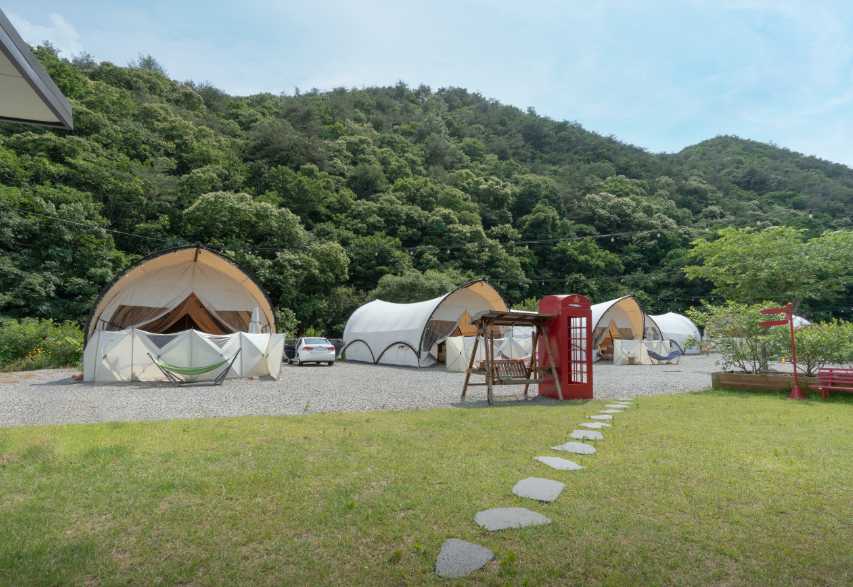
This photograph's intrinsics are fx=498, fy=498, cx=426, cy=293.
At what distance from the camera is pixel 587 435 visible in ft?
18.7

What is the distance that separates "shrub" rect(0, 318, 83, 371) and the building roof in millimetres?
15781

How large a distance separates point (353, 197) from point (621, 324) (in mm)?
21633

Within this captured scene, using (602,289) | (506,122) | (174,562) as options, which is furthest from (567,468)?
(506,122)

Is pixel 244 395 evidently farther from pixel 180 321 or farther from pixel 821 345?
pixel 821 345

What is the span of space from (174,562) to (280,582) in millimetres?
643

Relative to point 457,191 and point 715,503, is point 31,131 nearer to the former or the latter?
point 457,191

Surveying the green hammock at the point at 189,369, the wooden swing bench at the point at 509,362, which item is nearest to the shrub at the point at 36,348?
the green hammock at the point at 189,369

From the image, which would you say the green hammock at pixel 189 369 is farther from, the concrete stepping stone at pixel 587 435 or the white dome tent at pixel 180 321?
the concrete stepping stone at pixel 587 435

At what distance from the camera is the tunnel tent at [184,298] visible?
1410 centimetres

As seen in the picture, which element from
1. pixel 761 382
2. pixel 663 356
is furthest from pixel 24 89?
pixel 663 356

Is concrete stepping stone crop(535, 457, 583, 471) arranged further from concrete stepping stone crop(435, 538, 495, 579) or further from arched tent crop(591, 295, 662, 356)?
arched tent crop(591, 295, 662, 356)

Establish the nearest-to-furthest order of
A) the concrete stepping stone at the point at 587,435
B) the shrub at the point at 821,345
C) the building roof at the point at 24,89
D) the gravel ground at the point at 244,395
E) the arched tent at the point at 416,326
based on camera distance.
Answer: the building roof at the point at 24,89 < the concrete stepping stone at the point at 587,435 < the gravel ground at the point at 244,395 < the shrub at the point at 821,345 < the arched tent at the point at 416,326

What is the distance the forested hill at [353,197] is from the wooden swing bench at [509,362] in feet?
62.7

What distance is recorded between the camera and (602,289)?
126ft
